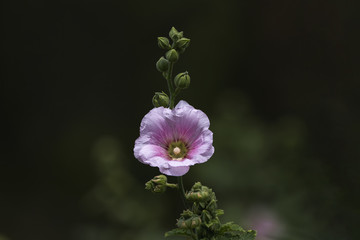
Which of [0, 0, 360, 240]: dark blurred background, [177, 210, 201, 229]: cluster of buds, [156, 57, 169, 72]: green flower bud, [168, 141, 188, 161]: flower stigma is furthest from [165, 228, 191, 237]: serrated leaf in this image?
[0, 0, 360, 240]: dark blurred background

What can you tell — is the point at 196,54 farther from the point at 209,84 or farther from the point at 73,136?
the point at 73,136

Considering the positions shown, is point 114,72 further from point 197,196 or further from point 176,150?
point 197,196

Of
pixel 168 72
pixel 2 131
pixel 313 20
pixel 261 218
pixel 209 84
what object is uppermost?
pixel 313 20

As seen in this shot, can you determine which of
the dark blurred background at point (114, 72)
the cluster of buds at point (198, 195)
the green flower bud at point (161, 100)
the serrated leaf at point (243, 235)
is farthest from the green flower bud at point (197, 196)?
the dark blurred background at point (114, 72)

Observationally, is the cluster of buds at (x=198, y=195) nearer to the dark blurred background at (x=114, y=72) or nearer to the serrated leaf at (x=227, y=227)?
the serrated leaf at (x=227, y=227)

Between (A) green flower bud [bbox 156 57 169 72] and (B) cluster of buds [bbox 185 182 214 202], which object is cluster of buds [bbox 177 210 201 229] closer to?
(B) cluster of buds [bbox 185 182 214 202]

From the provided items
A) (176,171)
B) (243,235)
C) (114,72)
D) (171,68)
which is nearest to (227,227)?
(243,235)

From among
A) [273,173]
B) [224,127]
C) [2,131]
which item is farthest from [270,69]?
[2,131]

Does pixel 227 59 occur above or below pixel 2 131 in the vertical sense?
above
